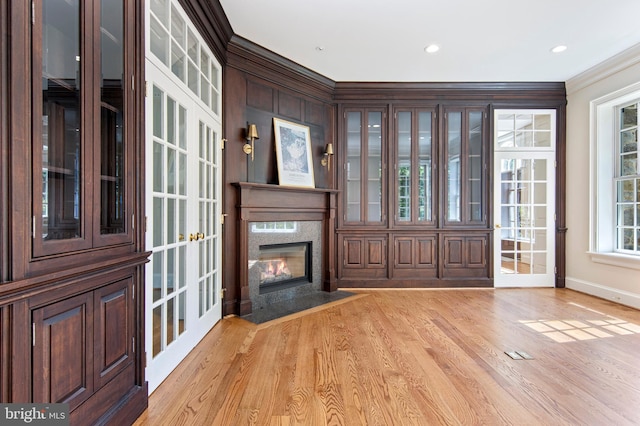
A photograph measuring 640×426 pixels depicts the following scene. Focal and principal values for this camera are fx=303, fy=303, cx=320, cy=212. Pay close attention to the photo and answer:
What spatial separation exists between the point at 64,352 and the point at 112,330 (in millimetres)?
283

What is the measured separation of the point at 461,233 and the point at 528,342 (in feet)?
7.03

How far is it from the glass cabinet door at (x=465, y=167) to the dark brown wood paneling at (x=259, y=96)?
271 cm

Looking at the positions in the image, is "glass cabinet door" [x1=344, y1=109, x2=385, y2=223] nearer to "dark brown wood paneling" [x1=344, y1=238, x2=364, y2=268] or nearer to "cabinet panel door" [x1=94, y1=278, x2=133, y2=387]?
"dark brown wood paneling" [x1=344, y1=238, x2=364, y2=268]

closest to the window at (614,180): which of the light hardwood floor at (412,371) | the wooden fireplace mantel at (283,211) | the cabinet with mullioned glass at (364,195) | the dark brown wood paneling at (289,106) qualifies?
the light hardwood floor at (412,371)

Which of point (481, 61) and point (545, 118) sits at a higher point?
point (481, 61)

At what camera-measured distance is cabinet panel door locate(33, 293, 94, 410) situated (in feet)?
3.74

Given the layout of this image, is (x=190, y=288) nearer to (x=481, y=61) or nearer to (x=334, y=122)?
(x=334, y=122)

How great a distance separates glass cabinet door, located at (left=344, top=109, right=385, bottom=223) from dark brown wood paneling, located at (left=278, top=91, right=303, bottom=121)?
87 centimetres

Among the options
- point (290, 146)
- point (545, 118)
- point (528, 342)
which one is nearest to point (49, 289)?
point (290, 146)

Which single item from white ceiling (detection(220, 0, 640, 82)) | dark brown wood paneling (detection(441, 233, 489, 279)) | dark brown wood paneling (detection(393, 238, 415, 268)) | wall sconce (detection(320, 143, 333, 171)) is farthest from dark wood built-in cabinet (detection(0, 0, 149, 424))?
dark brown wood paneling (detection(441, 233, 489, 279))

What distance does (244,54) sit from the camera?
11.2ft

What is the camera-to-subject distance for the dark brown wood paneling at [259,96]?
3562 millimetres

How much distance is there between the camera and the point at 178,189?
Result: 2.30 m

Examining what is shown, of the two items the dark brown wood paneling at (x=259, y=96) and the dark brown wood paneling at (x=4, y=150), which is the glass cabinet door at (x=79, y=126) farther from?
the dark brown wood paneling at (x=259, y=96)
